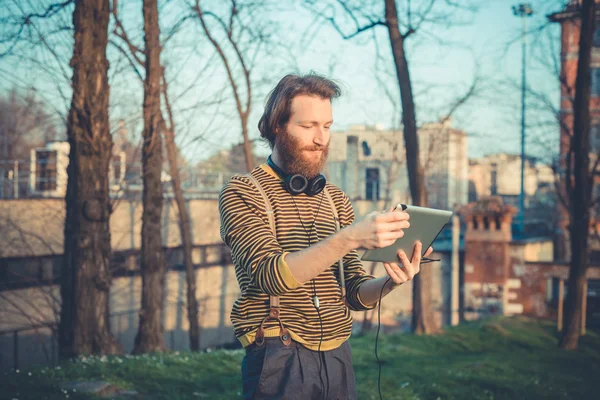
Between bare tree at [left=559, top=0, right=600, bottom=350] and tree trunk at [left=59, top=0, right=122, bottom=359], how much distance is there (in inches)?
321

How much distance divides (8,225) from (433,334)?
10318mm

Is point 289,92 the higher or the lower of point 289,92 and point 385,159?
the lower

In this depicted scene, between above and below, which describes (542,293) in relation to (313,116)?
below

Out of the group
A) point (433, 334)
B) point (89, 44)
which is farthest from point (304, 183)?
point (433, 334)

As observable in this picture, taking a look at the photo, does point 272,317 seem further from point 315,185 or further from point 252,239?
point 315,185

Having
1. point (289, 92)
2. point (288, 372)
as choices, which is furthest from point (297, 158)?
point (288, 372)

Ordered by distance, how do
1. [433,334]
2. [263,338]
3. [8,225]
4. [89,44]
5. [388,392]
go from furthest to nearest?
1. [8,225]
2. [433,334]
3. [89,44]
4. [388,392]
5. [263,338]

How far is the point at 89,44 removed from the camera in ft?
29.4

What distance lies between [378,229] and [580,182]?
1102cm

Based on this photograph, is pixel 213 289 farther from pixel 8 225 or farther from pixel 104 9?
pixel 104 9

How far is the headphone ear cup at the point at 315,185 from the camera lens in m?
2.81

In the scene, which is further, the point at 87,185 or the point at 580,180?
the point at 580,180

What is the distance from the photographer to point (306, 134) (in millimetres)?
2791

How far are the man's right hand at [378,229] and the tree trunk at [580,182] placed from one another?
10.9m
